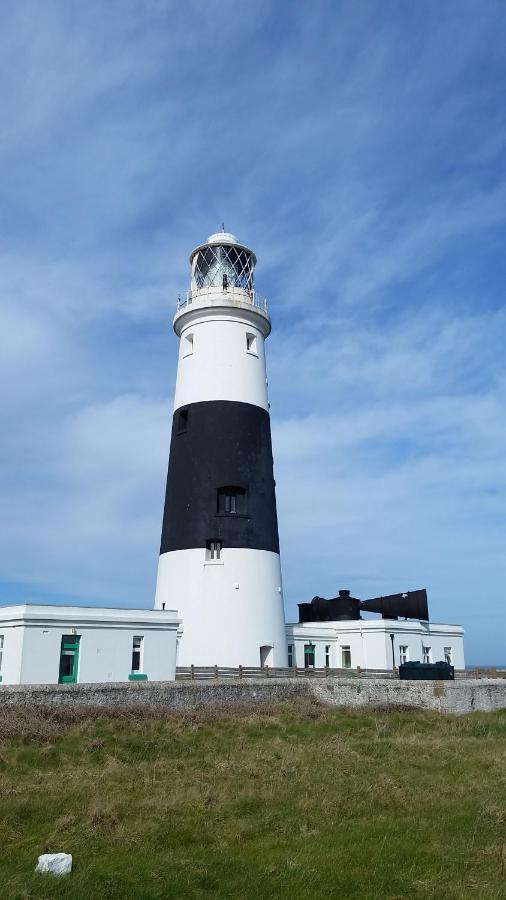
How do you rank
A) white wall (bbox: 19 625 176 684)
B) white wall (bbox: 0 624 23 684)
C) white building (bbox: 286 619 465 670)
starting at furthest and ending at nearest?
white building (bbox: 286 619 465 670)
white wall (bbox: 19 625 176 684)
white wall (bbox: 0 624 23 684)

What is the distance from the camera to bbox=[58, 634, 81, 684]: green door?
2209cm

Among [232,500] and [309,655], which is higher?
[232,500]

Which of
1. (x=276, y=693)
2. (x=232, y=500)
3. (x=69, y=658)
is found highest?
(x=232, y=500)

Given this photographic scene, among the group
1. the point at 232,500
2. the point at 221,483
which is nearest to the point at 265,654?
the point at 232,500

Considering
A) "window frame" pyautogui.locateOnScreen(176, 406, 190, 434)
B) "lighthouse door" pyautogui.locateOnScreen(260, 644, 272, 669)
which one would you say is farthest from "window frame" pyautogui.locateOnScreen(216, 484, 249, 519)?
"lighthouse door" pyautogui.locateOnScreen(260, 644, 272, 669)

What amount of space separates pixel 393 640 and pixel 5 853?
87.1ft

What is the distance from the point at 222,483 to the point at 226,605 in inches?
181

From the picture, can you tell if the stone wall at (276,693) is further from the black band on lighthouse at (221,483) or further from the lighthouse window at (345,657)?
the lighthouse window at (345,657)

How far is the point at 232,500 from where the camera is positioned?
27.9 m

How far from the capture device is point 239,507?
27.7 meters

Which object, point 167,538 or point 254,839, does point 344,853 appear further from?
point 167,538

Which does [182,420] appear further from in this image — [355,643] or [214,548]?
[355,643]

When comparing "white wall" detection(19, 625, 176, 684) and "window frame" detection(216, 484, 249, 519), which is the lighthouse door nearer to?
"white wall" detection(19, 625, 176, 684)

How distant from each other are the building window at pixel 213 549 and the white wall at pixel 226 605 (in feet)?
1.23
